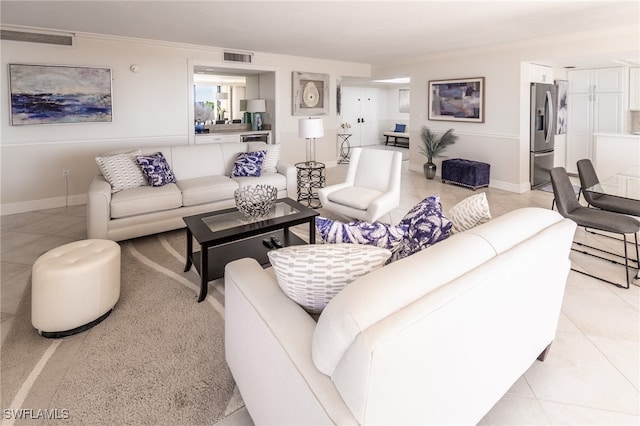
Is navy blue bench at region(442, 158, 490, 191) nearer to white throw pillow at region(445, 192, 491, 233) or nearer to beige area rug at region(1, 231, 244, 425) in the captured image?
white throw pillow at region(445, 192, 491, 233)

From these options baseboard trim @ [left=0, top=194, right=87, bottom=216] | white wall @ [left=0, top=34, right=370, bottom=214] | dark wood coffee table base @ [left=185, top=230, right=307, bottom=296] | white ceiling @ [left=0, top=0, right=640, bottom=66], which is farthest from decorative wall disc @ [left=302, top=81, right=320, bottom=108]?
dark wood coffee table base @ [left=185, top=230, right=307, bottom=296]

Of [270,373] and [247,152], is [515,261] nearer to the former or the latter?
[270,373]

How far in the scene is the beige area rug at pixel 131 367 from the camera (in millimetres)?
1689

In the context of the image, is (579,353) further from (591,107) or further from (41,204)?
(591,107)

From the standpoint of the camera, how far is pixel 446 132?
6996 mm

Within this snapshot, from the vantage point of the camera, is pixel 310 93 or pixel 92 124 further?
pixel 310 93

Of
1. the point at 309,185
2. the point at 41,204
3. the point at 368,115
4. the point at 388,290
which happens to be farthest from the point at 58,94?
the point at 368,115

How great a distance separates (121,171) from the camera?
12.7ft

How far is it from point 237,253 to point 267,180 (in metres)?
1.62

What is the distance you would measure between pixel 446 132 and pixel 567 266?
5541 mm

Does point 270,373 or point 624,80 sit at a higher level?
point 624,80

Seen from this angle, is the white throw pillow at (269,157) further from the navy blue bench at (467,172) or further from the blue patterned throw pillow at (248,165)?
the navy blue bench at (467,172)

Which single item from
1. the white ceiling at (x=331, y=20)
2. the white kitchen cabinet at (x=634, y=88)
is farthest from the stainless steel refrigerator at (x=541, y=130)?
the white kitchen cabinet at (x=634, y=88)

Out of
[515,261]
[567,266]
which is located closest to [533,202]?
[567,266]
